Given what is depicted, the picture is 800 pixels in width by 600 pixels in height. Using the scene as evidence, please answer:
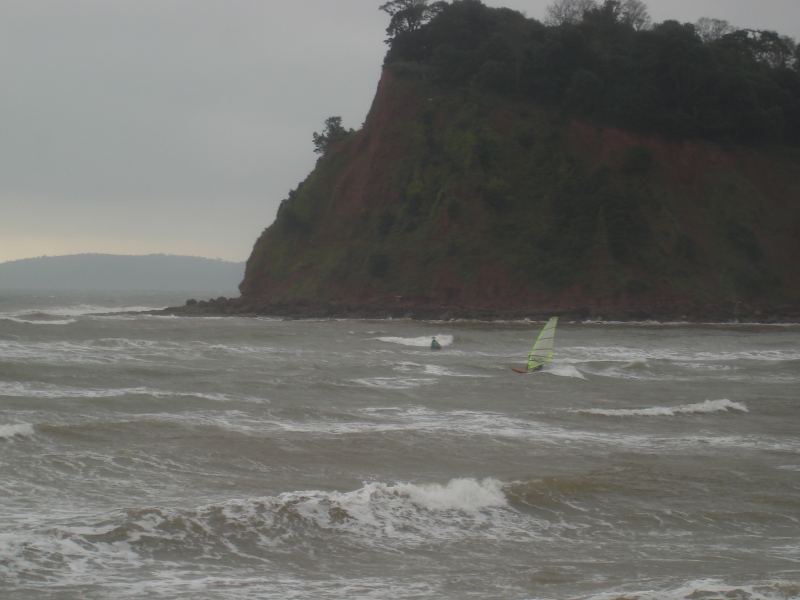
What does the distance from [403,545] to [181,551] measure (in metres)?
2.42

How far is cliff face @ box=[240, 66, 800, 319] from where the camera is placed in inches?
2339

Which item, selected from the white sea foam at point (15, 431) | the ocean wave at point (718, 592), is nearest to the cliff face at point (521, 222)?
the white sea foam at point (15, 431)

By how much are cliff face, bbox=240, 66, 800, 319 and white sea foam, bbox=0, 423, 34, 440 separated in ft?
134

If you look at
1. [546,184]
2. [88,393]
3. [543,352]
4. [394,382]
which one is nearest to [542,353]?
[543,352]

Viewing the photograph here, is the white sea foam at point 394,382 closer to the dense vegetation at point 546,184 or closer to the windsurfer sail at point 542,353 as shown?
the windsurfer sail at point 542,353

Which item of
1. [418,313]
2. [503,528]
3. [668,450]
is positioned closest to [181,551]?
[503,528]

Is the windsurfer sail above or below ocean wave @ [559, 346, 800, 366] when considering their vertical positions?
above

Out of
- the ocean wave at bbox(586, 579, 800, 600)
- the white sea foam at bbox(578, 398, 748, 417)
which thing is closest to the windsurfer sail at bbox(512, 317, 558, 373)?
the white sea foam at bbox(578, 398, 748, 417)

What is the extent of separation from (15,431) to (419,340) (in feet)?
86.2

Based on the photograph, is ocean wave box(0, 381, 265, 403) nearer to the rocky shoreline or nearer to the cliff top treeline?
the rocky shoreline

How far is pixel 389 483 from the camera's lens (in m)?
13.9

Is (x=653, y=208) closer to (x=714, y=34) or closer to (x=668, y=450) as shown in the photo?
(x=714, y=34)

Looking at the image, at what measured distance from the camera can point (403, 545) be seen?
36.7 ft

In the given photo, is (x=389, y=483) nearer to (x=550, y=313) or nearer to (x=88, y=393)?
(x=88, y=393)
